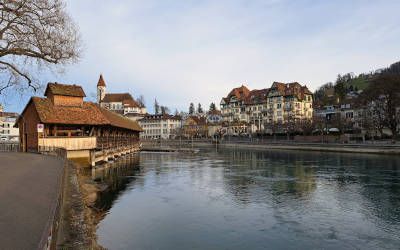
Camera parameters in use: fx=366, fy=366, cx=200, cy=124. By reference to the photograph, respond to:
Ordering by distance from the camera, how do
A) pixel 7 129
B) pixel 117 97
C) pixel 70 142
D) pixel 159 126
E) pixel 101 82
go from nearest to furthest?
1. pixel 70 142
2. pixel 7 129
3. pixel 101 82
4. pixel 159 126
5. pixel 117 97

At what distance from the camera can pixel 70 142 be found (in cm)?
3206

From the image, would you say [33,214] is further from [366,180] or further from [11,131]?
[11,131]

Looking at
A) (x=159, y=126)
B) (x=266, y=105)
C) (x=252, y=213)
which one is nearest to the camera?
(x=252, y=213)

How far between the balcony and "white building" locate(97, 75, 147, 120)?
11250 centimetres

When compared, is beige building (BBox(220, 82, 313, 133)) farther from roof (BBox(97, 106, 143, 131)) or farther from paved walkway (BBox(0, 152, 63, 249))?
paved walkway (BBox(0, 152, 63, 249))

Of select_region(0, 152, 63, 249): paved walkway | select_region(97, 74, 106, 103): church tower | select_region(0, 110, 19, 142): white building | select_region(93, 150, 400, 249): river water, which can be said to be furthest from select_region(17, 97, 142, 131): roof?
select_region(97, 74, 106, 103): church tower

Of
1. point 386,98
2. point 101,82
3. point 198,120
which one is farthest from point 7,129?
point 386,98

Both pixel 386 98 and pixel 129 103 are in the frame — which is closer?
pixel 386 98

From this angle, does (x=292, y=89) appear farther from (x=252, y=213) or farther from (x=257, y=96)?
(x=252, y=213)

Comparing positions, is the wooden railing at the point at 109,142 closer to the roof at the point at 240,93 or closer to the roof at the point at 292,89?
the roof at the point at 292,89

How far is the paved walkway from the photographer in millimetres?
6391

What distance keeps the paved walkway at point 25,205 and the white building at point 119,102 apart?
132345mm

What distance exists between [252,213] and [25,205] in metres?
10.0

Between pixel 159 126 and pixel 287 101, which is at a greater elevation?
pixel 287 101
